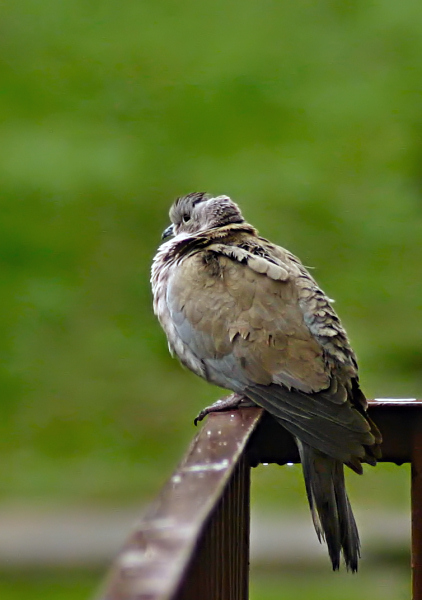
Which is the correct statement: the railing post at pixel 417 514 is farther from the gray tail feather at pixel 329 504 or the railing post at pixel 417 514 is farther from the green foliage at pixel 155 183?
the green foliage at pixel 155 183

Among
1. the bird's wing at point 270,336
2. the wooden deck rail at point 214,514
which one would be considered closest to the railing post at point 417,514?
the wooden deck rail at point 214,514

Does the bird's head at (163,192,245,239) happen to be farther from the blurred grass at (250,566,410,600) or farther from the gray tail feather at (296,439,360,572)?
the blurred grass at (250,566,410,600)

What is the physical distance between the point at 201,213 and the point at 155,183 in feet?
12.7

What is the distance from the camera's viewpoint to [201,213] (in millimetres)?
3113

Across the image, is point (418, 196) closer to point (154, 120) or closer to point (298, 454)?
point (154, 120)

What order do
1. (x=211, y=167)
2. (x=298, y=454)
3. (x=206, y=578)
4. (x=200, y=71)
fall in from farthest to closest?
(x=200, y=71)
(x=211, y=167)
(x=298, y=454)
(x=206, y=578)

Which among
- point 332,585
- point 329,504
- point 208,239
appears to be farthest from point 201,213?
point 332,585

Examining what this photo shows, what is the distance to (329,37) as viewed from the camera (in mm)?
7758

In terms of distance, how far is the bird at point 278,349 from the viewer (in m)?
2.06

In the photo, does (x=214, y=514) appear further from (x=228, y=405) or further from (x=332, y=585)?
(x=332, y=585)

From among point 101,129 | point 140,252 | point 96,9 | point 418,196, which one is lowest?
point 140,252

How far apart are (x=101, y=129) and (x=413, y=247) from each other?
2.62 meters

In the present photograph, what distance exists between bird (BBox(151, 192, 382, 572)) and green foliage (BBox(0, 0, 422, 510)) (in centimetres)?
330

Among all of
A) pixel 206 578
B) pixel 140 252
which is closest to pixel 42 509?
pixel 140 252
